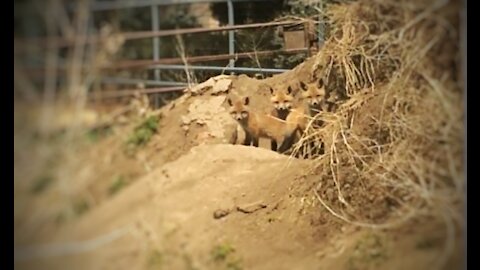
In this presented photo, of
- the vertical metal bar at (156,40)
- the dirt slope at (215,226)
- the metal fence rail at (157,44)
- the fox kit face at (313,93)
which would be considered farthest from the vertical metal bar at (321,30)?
the vertical metal bar at (156,40)

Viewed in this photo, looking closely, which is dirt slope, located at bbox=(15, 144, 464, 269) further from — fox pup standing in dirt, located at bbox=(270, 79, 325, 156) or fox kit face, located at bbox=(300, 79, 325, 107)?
fox kit face, located at bbox=(300, 79, 325, 107)

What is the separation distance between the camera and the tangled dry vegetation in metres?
1.58

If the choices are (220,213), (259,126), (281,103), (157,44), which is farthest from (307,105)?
(157,44)

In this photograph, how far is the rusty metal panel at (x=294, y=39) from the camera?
246cm

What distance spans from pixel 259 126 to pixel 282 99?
159 mm

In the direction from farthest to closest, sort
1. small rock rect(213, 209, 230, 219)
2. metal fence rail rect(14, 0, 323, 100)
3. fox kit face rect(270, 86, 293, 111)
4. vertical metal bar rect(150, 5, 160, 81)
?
fox kit face rect(270, 86, 293, 111), small rock rect(213, 209, 230, 219), vertical metal bar rect(150, 5, 160, 81), metal fence rail rect(14, 0, 323, 100)

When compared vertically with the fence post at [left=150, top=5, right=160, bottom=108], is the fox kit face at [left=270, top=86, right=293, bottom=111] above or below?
below

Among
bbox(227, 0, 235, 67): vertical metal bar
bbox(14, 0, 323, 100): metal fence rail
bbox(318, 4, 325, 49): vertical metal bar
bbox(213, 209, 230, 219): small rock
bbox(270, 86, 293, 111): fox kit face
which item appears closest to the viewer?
bbox(14, 0, 323, 100): metal fence rail

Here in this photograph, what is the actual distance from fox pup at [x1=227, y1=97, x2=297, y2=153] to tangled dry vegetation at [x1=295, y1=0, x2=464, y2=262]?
3.0 inches

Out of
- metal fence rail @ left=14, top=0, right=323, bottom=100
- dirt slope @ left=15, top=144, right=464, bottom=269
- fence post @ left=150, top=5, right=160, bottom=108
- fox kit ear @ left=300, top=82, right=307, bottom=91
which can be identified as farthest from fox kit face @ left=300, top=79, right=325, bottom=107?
fence post @ left=150, top=5, right=160, bottom=108

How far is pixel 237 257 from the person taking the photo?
6.31ft

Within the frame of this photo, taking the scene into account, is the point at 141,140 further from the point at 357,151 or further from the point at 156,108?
the point at 357,151
